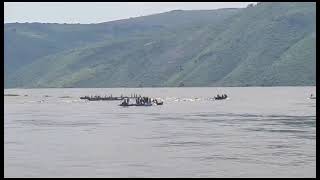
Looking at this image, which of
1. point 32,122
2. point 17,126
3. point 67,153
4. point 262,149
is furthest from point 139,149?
point 32,122

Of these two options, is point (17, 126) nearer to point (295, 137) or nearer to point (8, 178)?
point (295, 137)

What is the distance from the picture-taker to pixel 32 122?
106 m

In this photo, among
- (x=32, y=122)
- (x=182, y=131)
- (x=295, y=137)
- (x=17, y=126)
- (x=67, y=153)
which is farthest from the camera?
(x=32, y=122)

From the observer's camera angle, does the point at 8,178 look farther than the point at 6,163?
No

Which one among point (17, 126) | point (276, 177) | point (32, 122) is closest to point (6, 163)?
point (276, 177)

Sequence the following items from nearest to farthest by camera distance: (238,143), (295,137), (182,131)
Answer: (238,143) < (295,137) < (182,131)

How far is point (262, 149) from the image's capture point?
206 feet

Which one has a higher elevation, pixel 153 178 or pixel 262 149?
pixel 262 149

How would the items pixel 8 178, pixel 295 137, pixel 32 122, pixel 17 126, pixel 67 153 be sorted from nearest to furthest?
pixel 8 178, pixel 67 153, pixel 295 137, pixel 17 126, pixel 32 122

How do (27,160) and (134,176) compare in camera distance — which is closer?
(134,176)

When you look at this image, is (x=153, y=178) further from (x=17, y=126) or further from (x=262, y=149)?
(x=17, y=126)

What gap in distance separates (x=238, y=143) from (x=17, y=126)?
131ft

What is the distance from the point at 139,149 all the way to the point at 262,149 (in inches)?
477

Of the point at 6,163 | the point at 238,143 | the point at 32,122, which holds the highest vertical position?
the point at 32,122
